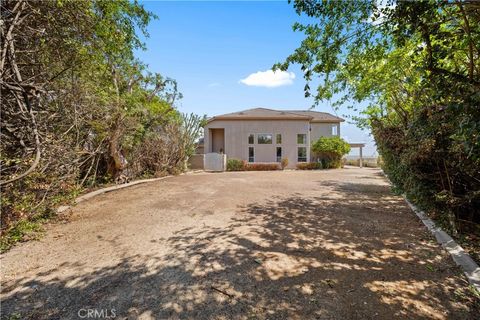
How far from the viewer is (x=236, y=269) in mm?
3207

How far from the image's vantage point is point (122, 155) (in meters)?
10.8

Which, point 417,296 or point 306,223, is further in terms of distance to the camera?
point 306,223

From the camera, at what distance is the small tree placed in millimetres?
21656

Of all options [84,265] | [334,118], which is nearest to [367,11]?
[84,265]

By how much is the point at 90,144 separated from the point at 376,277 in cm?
939

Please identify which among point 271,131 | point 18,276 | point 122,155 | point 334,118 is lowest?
point 18,276

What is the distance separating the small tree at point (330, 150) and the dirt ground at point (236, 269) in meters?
16.5

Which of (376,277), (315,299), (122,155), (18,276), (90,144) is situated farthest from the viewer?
(122,155)

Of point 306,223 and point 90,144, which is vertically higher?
point 90,144

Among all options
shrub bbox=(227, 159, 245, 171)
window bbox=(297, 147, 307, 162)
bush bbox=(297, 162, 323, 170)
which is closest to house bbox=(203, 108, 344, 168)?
window bbox=(297, 147, 307, 162)

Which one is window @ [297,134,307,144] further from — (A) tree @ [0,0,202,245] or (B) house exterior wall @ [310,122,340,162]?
(A) tree @ [0,0,202,245]

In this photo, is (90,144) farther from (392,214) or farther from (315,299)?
(392,214)

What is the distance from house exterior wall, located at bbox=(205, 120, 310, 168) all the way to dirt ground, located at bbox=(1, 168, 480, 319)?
633 inches

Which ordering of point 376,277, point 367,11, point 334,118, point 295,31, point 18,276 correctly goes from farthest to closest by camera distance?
point 334,118 < point 295,31 < point 367,11 < point 18,276 < point 376,277
